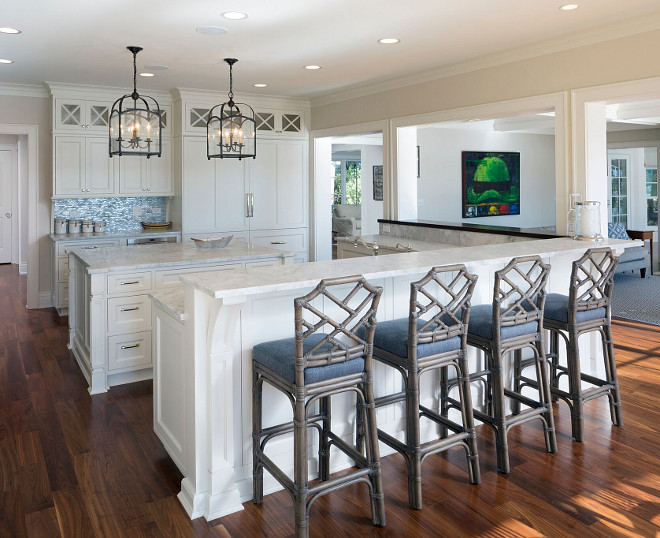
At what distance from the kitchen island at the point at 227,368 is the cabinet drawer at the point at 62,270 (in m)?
3.92

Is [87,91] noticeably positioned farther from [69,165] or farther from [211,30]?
[211,30]

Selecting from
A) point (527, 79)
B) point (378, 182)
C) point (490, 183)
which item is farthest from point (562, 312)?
point (378, 182)

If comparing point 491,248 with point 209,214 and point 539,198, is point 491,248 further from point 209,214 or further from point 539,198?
point 539,198

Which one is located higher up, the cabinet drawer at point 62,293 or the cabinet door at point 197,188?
the cabinet door at point 197,188

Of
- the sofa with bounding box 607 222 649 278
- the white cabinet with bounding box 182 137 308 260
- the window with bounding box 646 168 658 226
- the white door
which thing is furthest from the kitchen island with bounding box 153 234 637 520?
the window with bounding box 646 168 658 226

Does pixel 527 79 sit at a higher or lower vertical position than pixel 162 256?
higher

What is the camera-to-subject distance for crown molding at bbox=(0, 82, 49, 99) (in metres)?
6.36

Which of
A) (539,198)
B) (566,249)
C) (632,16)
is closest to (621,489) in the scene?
(566,249)

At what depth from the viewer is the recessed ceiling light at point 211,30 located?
13.6 feet

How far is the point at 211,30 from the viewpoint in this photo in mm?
4211

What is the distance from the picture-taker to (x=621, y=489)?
266 cm

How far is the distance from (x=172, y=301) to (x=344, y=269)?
35.3 inches

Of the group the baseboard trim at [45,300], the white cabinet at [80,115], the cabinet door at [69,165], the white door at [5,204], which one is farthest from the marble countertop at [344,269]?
the white door at [5,204]

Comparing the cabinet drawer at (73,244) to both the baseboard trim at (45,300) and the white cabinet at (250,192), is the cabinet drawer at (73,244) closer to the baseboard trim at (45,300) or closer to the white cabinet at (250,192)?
the baseboard trim at (45,300)
